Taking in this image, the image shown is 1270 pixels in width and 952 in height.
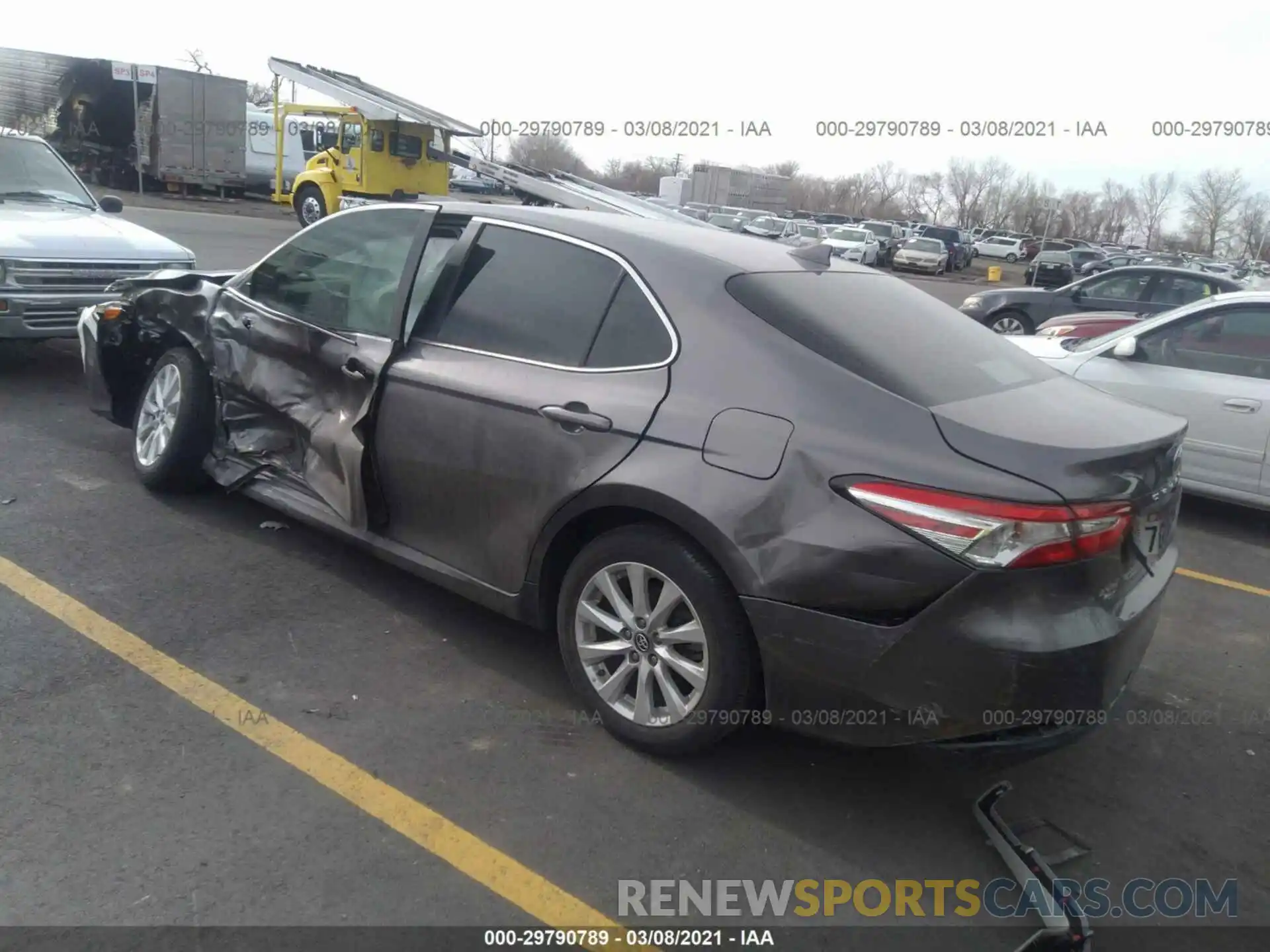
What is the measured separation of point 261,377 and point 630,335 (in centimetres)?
207

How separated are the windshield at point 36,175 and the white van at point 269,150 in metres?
17.4

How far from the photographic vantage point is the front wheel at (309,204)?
21781 millimetres

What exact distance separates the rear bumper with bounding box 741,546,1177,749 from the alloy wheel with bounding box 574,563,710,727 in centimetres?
28

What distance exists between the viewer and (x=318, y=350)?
4.27 meters

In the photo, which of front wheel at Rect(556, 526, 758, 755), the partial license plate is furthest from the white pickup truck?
the partial license plate

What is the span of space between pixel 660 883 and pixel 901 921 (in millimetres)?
669

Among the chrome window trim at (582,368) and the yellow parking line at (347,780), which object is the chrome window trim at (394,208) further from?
the yellow parking line at (347,780)

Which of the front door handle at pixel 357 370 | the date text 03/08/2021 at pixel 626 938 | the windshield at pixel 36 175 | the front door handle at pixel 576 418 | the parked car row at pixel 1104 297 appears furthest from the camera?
the parked car row at pixel 1104 297

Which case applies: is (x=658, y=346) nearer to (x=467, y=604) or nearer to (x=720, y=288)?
(x=720, y=288)

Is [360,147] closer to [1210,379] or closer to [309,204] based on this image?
[309,204]

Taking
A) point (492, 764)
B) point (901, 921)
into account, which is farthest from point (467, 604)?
point (901, 921)

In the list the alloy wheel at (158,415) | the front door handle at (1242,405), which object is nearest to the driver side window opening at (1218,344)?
the front door handle at (1242,405)

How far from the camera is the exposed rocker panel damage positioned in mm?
4102

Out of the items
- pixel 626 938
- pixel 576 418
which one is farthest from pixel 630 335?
pixel 626 938
